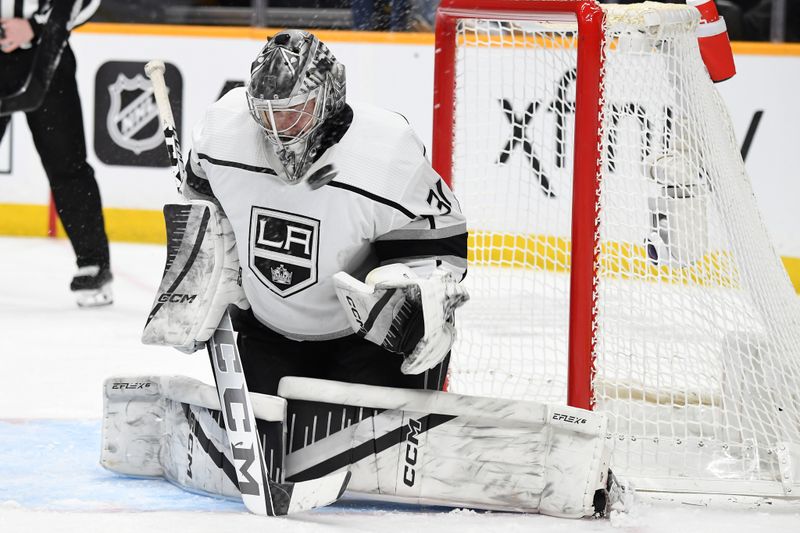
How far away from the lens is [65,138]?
4.56m

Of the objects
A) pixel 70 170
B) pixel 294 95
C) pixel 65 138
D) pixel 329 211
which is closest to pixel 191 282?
pixel 329 211

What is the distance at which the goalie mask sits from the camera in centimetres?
200

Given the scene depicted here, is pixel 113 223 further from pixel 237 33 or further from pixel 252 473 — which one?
pixel 252 473

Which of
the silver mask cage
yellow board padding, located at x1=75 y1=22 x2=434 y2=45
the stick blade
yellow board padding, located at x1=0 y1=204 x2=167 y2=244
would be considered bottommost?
yellow board padding, located at x1=0 y1=204 x2=167 y2=244

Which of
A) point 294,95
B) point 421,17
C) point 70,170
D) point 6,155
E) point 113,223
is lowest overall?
point 113,223

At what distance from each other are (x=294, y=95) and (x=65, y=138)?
2.79m

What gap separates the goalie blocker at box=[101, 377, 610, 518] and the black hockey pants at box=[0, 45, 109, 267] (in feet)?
8.19

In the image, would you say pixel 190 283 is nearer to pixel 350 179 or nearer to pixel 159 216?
pixel 350 179

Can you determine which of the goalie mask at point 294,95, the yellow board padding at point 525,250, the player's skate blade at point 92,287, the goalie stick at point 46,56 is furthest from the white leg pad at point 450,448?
the goalie stick at point 46,56

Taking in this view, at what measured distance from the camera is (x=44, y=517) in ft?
6.44

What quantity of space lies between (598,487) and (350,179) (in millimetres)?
659

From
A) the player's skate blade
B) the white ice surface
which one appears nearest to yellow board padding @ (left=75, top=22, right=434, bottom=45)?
the player's skate blade

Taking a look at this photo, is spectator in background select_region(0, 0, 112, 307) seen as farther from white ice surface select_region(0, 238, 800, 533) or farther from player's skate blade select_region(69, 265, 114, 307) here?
white ice surface select_region(0, 238, 800, 533)

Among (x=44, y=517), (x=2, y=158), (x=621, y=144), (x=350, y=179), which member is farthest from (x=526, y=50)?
(x=2, y=158)
